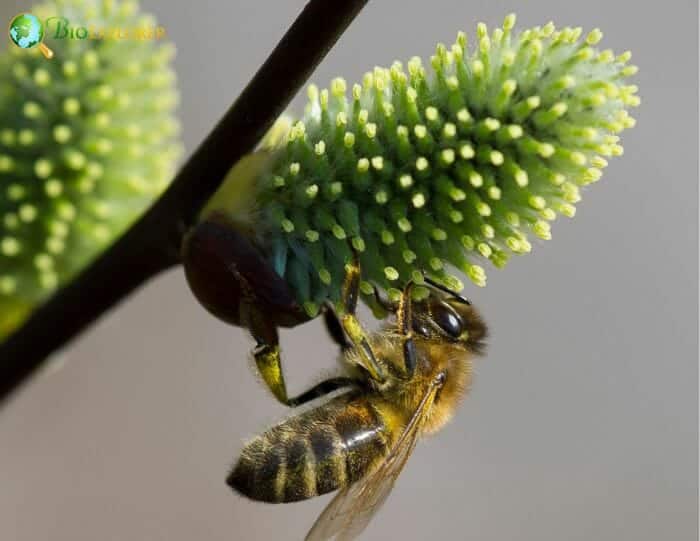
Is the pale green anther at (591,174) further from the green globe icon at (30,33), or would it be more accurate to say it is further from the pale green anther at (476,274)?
the green globe icon at (30,33)

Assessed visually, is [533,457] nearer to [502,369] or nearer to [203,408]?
[502,369]

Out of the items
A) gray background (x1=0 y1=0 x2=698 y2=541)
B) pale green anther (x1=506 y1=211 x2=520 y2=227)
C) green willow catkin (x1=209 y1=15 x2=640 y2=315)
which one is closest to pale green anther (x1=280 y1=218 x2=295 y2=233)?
green willow catkin (x1=209 y1=15 x2=640 y2=315)

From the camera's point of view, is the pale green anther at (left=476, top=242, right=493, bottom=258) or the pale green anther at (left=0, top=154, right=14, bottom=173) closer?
the pale green anther at (left=476, top=242, right=493, bottom=258)

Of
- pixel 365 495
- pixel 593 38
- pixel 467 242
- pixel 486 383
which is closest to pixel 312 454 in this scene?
pixel 365 495

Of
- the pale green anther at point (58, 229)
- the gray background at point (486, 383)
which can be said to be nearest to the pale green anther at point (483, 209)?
the pale green anther at point (58, 229)

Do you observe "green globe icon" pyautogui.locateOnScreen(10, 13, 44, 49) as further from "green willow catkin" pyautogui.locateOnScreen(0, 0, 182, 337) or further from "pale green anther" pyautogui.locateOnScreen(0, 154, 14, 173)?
"pale green anther" pyautogui.locateOnScreen(0, 154, 14, 173)
